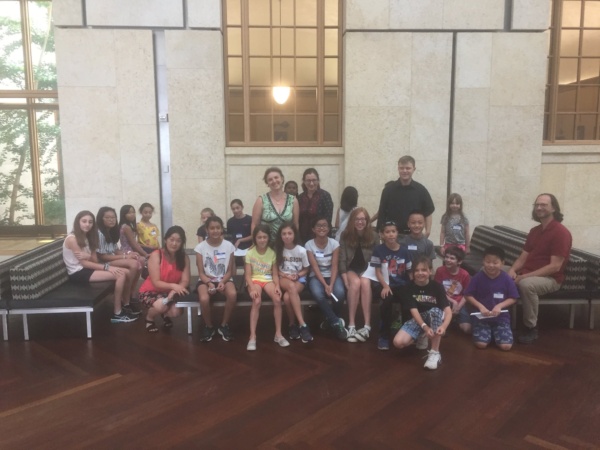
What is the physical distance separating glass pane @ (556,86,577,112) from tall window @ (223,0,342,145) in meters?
3.84

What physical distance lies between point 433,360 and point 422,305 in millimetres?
520

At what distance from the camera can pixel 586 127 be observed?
29.0 feet

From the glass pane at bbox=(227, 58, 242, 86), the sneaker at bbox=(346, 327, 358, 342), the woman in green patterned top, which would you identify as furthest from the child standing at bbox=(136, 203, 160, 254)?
the sneaker at bbox=(346, 327, 358, 342)

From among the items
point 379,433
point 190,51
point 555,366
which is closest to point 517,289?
point 555,366

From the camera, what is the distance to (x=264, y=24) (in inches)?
332

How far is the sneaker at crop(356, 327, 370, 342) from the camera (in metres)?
4.74

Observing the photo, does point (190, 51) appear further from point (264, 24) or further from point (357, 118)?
point (357, 118)

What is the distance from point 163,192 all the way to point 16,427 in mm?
5467

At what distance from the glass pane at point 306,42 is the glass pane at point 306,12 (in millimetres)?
114

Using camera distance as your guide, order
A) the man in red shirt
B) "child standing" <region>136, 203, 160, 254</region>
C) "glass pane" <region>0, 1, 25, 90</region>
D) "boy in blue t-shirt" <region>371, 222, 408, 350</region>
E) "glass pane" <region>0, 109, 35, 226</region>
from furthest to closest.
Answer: "glass pane" <region>0, 109, 35, 226</region>, "glass pane" <region>0, 1, 25, 90</region>, "child standing" <region>136, 203, 160, 254</region>, "boy in blue t-shirt" <region>371, 222, 408, 350</region>, the man in red shirt

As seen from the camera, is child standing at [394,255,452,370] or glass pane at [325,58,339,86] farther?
glass pane at [325,58,339,86]

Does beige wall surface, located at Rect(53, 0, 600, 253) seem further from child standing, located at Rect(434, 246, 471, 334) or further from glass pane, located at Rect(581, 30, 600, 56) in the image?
child standing, located at Rect(434, 246, 471, 334)

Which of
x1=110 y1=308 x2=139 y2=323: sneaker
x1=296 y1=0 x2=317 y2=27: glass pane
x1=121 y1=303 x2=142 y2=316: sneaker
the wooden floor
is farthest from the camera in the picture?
x1=296 y1=0 x2=317 y2=27: glass pane

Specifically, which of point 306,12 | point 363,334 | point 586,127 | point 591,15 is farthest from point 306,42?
point 363,334
